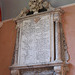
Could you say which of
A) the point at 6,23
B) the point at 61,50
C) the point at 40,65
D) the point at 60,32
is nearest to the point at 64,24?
the point at 60,32

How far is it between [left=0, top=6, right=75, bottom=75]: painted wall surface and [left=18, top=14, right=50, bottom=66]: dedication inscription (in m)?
0.44

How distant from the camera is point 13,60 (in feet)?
16.6

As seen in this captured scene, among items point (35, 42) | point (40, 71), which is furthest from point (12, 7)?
point (40, 71)

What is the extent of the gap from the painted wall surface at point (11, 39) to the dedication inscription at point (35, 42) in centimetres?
44

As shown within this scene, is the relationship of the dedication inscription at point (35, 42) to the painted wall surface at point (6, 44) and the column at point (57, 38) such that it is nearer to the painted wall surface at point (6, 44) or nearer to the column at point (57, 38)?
the column at point (57, 38)

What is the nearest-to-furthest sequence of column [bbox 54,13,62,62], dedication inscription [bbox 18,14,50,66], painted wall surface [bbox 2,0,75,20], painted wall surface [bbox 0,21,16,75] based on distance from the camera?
column [bbox 54,13,62,62] < dedication inscription [bbox 18,14,50,66] < painted wall surface [bbox 0,21,16,75] < painted wall surface [bbox 2,0,75,20]

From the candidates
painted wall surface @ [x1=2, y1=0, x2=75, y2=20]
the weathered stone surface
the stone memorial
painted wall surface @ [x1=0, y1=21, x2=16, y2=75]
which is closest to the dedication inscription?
the stone memorial

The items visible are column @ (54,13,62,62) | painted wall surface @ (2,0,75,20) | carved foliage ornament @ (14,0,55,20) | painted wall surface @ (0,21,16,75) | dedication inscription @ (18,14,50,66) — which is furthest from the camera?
painted wall surface @ (2,0,75,20)

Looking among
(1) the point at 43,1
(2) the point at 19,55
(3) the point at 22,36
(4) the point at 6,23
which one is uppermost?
(1) the point at 43,1

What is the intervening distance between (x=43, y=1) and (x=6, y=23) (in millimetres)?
1391

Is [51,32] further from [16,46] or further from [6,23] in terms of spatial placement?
[6,23]

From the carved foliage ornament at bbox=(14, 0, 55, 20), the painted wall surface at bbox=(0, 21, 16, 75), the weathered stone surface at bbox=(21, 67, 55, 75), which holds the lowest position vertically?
the weathered stone surface at bbox=(21, 67, 55, 75)

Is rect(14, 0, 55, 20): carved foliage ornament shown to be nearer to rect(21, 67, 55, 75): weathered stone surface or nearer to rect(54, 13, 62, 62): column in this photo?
rect(54, 13, 62, 62): column

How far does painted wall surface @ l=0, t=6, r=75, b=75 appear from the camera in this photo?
14.3 feet
